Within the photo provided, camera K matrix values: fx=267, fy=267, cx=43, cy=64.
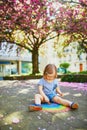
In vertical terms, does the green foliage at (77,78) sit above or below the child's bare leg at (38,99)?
above

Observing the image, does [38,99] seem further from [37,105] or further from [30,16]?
[30,16]

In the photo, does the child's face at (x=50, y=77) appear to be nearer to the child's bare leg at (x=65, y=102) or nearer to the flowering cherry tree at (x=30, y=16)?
the child's bare leg at (x=65, y=102)

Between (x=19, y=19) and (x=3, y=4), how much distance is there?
0.94 meters

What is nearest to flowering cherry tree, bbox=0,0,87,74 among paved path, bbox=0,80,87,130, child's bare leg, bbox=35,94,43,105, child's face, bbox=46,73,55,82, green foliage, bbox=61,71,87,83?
green foliage, bbox=61,71,87,83

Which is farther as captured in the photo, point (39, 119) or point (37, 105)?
point (37, 105)

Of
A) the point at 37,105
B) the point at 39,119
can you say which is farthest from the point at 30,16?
the point at 39,119

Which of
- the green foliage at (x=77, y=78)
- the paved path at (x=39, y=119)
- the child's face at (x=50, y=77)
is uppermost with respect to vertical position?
the child's face at (x=50, y=77)

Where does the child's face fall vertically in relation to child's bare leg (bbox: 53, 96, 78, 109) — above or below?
above

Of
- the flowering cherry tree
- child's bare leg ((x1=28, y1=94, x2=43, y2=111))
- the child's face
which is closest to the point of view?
child's bare leg ((x1=28, y1=94, x2=43, y2=111))

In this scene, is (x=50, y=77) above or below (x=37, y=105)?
above

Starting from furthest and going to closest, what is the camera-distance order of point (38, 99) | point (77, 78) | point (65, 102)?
point (77, 78) → point (65, 102) → point (38, 99)

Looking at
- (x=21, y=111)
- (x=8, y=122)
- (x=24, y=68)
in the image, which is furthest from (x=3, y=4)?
(x=24, y=68)

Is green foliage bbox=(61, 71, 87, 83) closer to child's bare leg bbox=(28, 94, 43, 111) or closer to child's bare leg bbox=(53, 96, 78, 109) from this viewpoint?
child's bare leg bbox=(53, 96, 78, 109)

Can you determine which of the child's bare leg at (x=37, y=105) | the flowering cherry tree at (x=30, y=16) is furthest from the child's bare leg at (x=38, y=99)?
the flowering cherry tree at (x=30, y=16)
